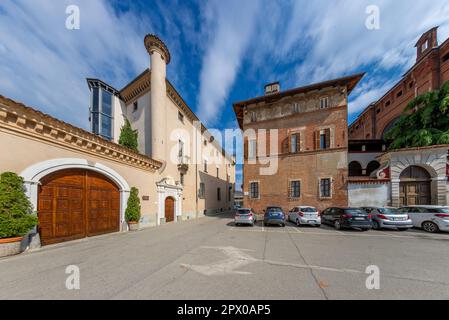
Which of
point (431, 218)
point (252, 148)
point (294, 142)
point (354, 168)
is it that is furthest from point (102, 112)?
point (354, 168)

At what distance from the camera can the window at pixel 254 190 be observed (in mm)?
18480

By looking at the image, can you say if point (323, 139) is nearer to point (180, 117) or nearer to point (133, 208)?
point (180, 117)

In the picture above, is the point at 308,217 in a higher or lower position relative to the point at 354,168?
lower

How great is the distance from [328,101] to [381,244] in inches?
551

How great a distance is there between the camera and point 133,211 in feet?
35.3

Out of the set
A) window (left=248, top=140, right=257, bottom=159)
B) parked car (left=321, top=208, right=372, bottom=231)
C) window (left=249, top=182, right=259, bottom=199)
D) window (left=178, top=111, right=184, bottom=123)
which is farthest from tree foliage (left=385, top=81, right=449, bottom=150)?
window (left=178, top=111, right=184, bottom=123)

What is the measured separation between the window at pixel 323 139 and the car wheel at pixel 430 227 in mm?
8460

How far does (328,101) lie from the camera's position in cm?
1700

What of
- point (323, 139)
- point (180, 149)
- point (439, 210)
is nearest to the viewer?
point (439, 210)

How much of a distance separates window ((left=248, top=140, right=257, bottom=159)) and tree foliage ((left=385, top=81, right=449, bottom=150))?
44.1 ft

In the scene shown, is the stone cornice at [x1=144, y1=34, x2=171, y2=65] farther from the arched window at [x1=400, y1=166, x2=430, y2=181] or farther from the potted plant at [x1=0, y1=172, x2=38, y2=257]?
the arched window at [x1=400, y1=166, x2=430, y2=181]

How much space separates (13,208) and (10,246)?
48.3 inches

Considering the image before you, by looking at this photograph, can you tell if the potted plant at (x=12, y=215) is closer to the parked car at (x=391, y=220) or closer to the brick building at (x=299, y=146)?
the brick building at (x=299, y=146)
